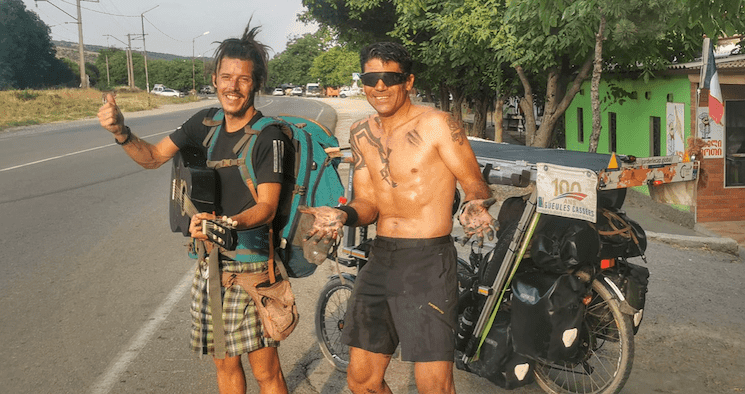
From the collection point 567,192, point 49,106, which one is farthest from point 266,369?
point 49,106

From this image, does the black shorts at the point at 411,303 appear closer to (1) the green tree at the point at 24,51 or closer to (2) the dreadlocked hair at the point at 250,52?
(2) the dreadlocked hair at the point at 250,52

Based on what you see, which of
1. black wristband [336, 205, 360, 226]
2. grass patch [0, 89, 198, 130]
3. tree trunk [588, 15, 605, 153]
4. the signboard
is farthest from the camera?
grass patch [0, 89, 198, 130]

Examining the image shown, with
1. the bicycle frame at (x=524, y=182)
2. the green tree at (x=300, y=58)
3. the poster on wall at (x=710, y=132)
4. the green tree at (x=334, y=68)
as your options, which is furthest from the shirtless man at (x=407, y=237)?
the green tree at (x=300, y=58)

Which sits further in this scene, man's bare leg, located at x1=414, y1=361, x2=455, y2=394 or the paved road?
the paved road

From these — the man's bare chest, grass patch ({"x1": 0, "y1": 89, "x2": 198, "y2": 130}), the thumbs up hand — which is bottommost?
the man's bare chest

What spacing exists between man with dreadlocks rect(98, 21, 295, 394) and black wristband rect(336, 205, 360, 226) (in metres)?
0.32

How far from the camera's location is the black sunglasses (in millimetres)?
3283

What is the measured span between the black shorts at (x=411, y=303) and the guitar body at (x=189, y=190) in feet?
2.64

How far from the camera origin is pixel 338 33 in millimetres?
26297

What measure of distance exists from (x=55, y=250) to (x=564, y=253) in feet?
21.4

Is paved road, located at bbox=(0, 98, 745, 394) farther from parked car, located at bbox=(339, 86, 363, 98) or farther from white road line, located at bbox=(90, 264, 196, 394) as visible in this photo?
parked car, located at bbox=(339, 86, 363, 98)

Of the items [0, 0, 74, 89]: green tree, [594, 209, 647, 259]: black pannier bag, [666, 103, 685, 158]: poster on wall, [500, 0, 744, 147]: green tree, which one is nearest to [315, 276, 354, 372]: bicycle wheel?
[594, 209, 647, 259]: black pannier bag

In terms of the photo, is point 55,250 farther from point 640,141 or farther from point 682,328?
Answer: point 640,141

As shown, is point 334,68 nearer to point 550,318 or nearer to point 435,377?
point 550,318
